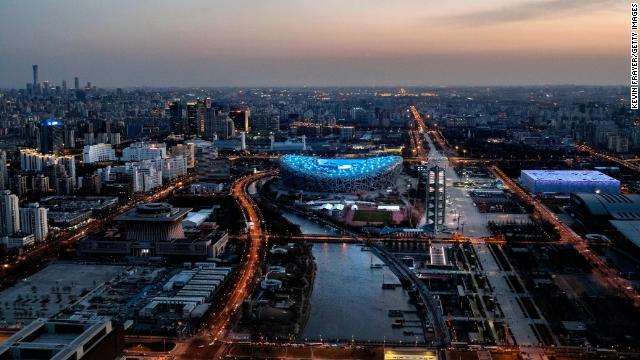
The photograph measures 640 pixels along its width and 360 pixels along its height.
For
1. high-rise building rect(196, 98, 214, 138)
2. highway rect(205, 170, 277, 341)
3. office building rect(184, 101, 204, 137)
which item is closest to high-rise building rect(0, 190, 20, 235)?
highway rect(205, 170, 277, 341)

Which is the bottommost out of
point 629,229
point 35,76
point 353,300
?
point 353,300

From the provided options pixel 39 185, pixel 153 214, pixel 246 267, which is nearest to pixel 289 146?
pixel 39 185

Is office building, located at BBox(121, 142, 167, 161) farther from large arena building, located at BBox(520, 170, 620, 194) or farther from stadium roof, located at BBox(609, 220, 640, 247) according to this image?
stadium roof, located at BBox(609, 220, 640, 247)

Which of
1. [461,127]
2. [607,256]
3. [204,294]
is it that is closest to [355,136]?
[461,127]

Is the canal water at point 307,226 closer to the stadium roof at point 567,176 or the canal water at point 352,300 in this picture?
the canal water at point 352,300

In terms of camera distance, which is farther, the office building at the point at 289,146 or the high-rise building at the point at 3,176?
the office building at the point at 289,146

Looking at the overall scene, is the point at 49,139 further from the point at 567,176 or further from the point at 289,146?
the point at 567,176

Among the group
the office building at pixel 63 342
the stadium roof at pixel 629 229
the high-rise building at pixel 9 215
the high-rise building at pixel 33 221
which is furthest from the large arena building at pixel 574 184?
the office building at pixel 63 342
